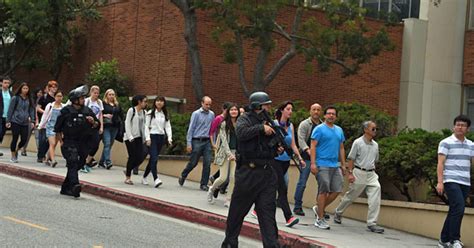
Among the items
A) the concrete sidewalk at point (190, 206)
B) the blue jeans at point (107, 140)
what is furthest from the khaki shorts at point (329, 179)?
the blue jeans at point (107, 140)

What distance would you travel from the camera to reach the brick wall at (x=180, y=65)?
23.9 m

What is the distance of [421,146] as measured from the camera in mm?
13461

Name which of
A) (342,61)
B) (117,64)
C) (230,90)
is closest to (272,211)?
(342,61)

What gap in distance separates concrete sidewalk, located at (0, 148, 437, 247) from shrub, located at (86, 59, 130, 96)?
6748mm

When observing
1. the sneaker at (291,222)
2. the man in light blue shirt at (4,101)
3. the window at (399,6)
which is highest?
the window at (399,6)

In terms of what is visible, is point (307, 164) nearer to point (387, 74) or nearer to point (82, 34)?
point (387, 74)

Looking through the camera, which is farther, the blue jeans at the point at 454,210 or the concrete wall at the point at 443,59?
the concrete wall at the point at 443,59

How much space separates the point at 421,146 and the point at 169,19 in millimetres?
12459

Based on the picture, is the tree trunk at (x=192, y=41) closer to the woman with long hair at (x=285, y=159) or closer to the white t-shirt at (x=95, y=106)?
the white t-shirt at (x=95, y=106)

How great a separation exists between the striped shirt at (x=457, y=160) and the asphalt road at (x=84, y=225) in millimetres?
2820

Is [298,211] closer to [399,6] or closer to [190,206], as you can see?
[190,206]

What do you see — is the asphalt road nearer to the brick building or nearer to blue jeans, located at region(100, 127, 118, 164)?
blue jeans, located at region(100, 127, 118, 164)

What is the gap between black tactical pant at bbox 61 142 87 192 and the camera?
13.6m

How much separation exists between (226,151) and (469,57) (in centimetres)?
1532
